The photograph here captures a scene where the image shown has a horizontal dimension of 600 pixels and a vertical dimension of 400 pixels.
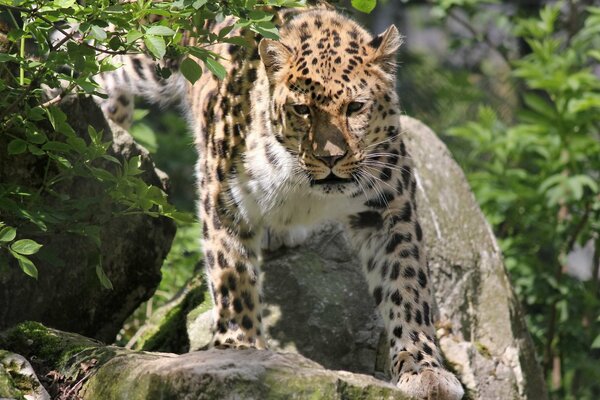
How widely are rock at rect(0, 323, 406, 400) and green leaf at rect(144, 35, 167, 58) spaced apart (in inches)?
56.5

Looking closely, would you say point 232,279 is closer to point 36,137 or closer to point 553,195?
point 36,137

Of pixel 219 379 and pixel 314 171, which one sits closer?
pixel 219 379

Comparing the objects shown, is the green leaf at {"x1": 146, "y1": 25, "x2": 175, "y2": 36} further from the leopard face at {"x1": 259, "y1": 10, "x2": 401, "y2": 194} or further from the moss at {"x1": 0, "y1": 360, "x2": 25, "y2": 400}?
the moss at {"x1": 0, "y1": 360, "x2": 25, "y2": 400}

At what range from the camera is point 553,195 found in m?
10.0

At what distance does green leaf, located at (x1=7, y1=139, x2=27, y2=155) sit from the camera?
19.4ft

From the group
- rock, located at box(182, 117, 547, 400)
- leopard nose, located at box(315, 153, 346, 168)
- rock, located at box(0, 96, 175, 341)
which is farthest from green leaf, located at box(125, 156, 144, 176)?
rock, located at box(182, 117, 547, 400)

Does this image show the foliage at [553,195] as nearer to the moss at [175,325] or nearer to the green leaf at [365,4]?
the moss at [175,325]

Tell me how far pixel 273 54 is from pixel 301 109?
17.3 inches

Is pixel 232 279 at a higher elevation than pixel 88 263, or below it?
higher

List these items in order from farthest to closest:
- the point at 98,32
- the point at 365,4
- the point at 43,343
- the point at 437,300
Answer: the point at 437,300 < the point at 43,343 < the point at 365,4 < the point at 98,32

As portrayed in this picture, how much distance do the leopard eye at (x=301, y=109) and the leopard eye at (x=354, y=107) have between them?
9.5 inches

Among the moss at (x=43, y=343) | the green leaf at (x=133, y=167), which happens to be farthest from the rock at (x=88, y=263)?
the moss at (x=43, y=343)

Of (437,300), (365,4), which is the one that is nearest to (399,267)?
(437,300)

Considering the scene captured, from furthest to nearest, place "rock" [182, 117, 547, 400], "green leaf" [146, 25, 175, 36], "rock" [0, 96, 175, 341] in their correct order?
"rock" [182, 117, 547, 400], "rock" [0, 96, 175, 341], "green leaf" [146, 25, 175, 36]
